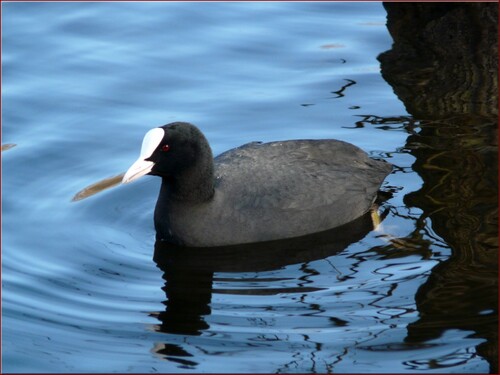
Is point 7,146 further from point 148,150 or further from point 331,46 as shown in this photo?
point 331,46

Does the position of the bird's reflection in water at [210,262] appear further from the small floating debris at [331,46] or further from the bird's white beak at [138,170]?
the small floating debris at [331,46]

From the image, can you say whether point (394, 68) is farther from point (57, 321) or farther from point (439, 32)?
point (57, 321)

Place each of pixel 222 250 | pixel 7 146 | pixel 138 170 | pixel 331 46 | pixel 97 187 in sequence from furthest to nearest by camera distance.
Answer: pixel 331 46 < pixel 7 146 < pixel 97 187 < pixel 222 250 < pixel 138 170

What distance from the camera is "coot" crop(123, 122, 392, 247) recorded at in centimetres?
689

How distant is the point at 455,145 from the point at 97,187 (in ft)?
8.77

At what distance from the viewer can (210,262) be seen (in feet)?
22.5

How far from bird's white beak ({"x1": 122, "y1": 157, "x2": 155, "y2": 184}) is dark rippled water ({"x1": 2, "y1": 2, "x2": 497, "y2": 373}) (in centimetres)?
53

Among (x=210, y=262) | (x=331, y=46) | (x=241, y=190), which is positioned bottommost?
(x=210, y=262)

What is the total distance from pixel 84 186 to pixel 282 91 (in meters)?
2.28

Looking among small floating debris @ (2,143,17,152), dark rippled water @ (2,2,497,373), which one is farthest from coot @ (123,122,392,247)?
small floating debris @ (2,143,17,152)

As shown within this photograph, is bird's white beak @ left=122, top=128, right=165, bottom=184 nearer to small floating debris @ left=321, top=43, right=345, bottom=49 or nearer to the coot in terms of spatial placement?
the coot

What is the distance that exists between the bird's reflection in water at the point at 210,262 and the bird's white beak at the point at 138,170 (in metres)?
0.56

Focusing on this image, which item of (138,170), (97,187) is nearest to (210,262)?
(138,170)

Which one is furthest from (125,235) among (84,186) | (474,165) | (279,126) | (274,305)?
(474,165)
